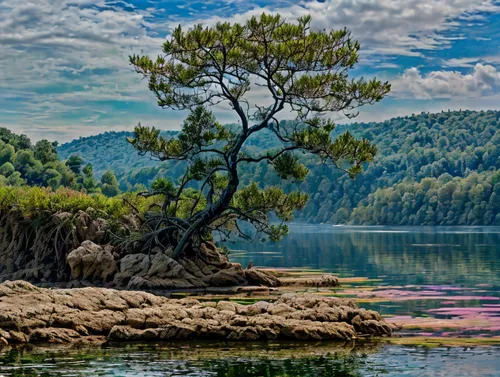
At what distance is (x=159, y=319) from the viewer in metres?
22.0

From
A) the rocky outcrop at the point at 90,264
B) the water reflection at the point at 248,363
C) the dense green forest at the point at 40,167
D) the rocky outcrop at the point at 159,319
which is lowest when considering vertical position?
the water reflection at the point at 248,363

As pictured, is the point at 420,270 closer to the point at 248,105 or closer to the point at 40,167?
the point at 248,105

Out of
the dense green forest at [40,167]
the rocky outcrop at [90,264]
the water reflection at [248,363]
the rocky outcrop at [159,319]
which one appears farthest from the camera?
the dense green forest at [40,167]

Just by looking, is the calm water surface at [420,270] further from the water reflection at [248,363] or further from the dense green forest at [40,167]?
the dense green forest at [40,167]

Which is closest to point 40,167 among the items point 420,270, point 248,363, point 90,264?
point 420,270

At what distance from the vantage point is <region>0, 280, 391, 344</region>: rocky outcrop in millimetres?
21297

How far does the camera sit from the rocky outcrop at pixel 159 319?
21297 millimetres

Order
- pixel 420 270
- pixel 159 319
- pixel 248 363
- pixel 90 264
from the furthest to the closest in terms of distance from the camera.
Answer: pixel 420 270, pixel 90 264, pixel 159 319, pixel 248 363

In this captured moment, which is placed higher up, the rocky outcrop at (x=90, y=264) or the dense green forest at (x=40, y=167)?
the dense green forest at (x=40, y=167)

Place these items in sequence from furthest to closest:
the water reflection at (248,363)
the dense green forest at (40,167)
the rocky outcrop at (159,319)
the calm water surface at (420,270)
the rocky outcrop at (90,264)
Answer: the dense green forest at (40,167)
the rocky outcrop at (90,264)
the calm water surface at (420,270)
the rocky outcrop at (159,319)
the water reflection at (248,363)

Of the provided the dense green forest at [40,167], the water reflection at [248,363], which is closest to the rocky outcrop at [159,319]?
the water reflection at [248,363]

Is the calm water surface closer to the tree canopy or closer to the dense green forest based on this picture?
the tree canopy

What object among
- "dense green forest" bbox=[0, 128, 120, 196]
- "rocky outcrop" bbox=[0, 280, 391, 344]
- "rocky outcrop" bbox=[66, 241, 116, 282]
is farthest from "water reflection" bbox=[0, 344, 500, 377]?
"dense green forest" bbox=[0, 128, 120, 196]

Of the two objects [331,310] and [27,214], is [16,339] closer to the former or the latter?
[331,310]
